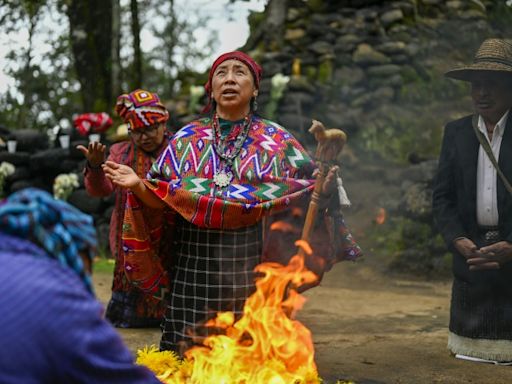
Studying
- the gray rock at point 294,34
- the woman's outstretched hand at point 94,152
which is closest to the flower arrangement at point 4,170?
the gray rock at point 294,34

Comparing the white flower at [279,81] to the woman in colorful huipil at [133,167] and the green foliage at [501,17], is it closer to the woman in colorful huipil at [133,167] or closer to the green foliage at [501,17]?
the green foliage at [501,17]

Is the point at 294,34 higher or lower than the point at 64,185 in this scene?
higher

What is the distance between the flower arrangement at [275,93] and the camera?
13.8 m

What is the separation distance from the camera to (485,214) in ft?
18.0

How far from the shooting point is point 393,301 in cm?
877

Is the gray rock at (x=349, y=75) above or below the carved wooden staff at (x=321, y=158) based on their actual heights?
above

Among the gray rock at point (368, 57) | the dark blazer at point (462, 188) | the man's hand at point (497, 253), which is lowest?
the man's hand at point (497, 253)

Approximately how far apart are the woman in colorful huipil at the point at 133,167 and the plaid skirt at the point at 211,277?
142cm

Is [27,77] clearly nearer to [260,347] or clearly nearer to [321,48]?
[321,48]

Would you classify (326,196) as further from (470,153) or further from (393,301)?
(393,301)

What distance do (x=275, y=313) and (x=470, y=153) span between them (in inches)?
83.4

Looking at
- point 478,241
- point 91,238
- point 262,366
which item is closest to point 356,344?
point 478,241

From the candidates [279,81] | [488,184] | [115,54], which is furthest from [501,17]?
[488,184]

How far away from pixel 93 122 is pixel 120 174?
29.0 feet
